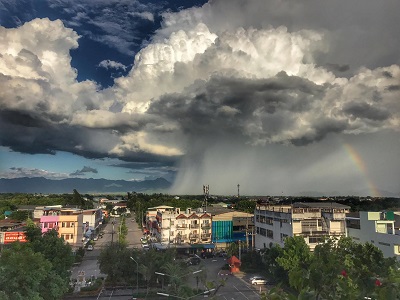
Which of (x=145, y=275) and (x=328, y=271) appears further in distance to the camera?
(x=145, y=275)

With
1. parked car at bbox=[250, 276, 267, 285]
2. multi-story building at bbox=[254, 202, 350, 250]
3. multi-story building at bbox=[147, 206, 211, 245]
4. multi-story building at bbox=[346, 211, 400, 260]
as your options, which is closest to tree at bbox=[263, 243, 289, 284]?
parked car at bbox=[250, 276, 267, 285]

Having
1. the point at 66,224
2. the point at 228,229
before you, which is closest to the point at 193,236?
the point at 228,229

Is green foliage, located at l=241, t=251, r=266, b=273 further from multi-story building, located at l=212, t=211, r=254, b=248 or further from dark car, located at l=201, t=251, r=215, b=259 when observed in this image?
multi-story building, located at l=212, t=211, r=254, b=248

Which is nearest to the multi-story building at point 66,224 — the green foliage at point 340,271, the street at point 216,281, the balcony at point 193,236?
the street at point 216,281

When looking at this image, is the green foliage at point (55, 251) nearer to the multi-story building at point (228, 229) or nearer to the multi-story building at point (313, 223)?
the multi-story building at point (313, 223)

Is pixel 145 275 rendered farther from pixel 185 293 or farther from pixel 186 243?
pixel 186 243

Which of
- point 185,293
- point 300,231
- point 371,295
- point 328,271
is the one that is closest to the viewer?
point 371,295

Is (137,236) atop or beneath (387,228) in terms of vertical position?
beneath

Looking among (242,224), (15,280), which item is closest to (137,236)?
(242,224)

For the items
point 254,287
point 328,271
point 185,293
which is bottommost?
point 254,287
